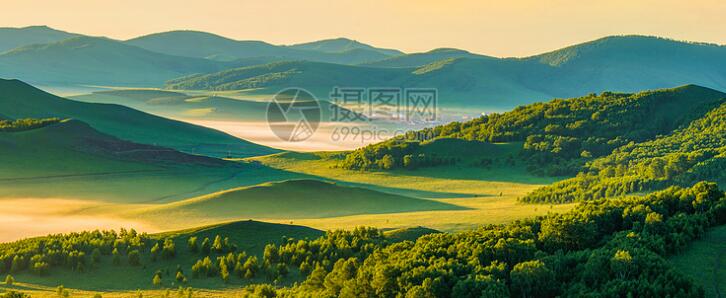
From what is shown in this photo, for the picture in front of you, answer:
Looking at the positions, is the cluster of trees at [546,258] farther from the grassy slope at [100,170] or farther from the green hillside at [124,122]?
the green hillside at [124,122]

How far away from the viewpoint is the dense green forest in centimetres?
2559

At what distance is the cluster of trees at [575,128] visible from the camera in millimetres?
90938

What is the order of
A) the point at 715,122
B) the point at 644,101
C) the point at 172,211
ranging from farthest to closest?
the point at 644,101 → the point at 715,122 → the point at 172,211

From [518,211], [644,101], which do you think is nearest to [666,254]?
[518,211]

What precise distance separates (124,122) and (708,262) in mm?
123692

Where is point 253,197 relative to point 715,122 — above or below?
below

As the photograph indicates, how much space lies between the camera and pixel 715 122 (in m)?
88.4

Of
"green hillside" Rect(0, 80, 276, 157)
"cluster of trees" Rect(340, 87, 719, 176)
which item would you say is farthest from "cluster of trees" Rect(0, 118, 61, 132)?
"cluster of trees" Rect(340, 87, 719, 176)

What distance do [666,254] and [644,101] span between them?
75.5 m

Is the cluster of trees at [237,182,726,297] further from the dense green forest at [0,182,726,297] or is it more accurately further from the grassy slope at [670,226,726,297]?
the grassy slope at [670,226,726,297]

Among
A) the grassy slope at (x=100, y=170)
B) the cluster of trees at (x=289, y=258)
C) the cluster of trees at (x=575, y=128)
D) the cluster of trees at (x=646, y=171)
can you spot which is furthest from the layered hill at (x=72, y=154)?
the cluster of trees at (x=289, y=258)

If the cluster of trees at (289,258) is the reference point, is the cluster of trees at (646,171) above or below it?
above

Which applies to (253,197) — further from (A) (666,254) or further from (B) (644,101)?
(B) (644,101)

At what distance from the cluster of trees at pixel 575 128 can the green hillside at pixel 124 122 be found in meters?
39.9
